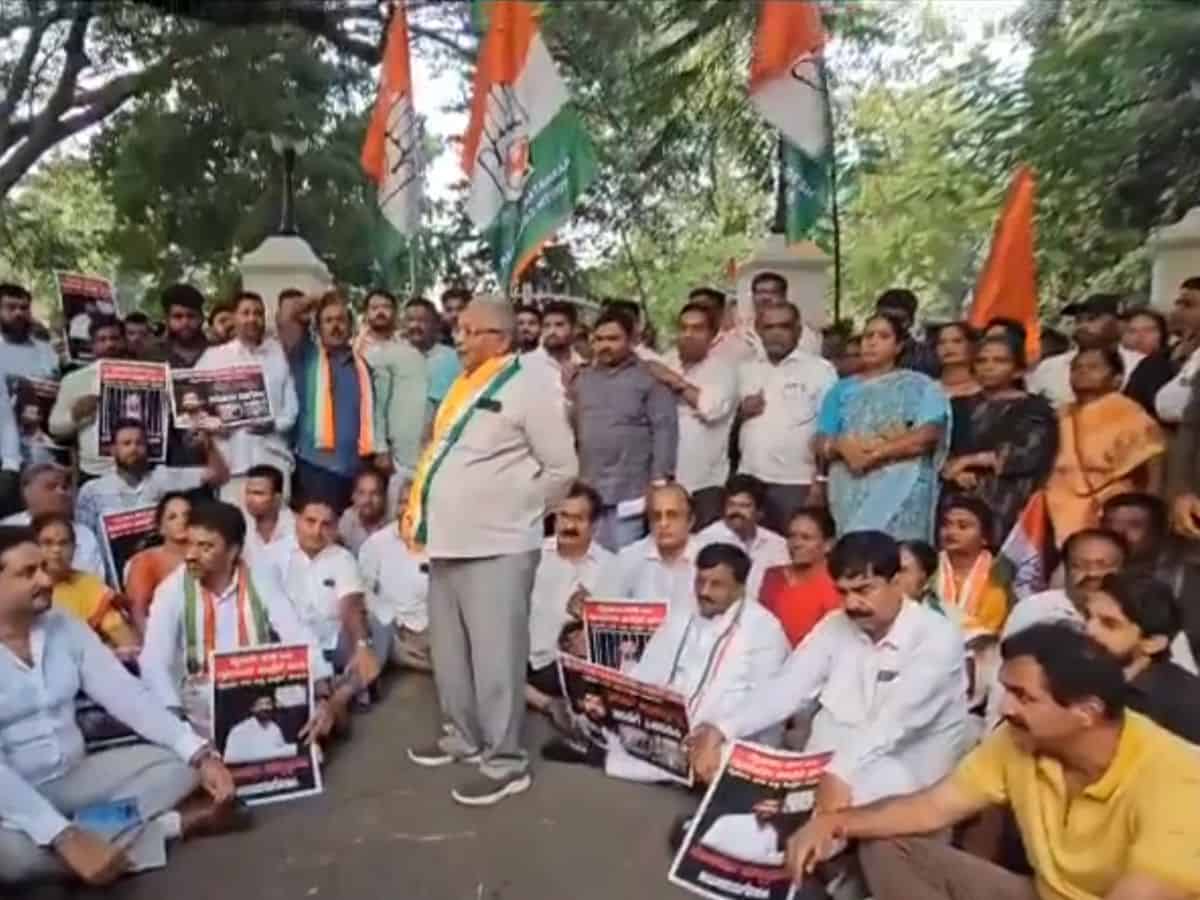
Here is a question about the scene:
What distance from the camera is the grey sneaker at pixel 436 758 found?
16.5 feet

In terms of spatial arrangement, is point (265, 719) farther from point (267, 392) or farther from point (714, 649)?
point (267, 392)

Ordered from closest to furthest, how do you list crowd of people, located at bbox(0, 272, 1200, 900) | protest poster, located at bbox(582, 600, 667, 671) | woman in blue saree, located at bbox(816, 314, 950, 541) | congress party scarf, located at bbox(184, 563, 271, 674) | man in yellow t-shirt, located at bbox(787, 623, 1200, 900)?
1. man in yellow t-shirt, located at bbox(787, 623, 1200, 900)
2. crowd of people, located at bbox(0, 272, 1200, 900)
3. congress party scarf, located at bbox(184, 563, 271, 674)
4. protest poster, located at bbox(582, 600, 667, 671)
5. woman in blue saree, located at bbox(816, 314, 950, 541)

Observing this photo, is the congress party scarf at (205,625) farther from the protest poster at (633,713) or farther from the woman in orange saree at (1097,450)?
the woman in orange saree at (1097,450)

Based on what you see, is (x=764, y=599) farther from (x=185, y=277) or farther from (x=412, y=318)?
(x=185, y=277)

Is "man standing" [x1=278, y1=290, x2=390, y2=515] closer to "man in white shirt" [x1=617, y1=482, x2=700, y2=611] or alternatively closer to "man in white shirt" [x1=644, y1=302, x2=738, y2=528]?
"man in white shirt" [x1=644, y1=302, x2=738, y2=528]

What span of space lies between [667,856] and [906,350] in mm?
3048

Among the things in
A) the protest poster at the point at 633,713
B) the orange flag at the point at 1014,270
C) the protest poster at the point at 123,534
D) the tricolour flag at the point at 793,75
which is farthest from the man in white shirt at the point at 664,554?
the orange flag at the point at 1014,270

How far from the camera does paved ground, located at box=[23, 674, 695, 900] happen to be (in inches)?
160

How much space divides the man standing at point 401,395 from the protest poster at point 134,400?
112 centimetres

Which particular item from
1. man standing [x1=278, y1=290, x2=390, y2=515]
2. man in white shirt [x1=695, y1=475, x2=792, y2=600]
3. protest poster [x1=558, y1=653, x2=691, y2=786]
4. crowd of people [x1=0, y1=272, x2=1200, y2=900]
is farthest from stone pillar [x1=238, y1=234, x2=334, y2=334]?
protest poster [x1=558, y1=653, x2=691, y2=786]

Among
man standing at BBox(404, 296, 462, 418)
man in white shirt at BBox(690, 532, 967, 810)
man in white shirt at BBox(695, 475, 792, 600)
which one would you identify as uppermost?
man standing at BBox(404, 296, 462, 418)

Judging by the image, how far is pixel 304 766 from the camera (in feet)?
14.9

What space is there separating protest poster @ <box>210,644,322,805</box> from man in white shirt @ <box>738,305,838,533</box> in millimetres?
2405

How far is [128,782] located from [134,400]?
2386 millimetres
